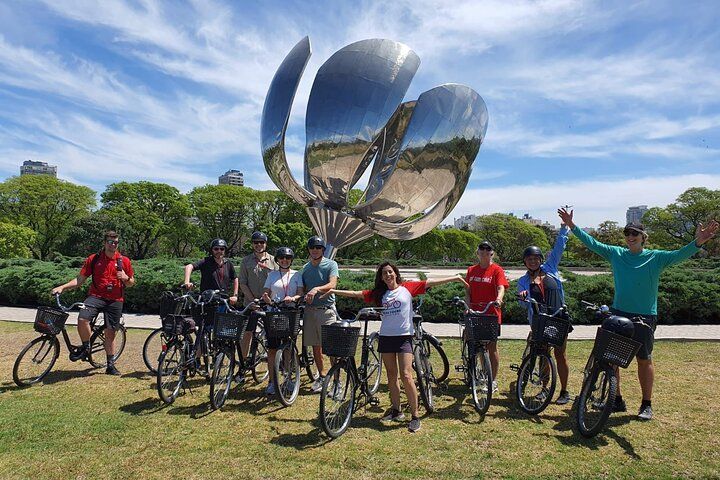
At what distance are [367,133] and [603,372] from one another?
5.37m

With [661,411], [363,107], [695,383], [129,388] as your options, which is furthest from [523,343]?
[129,388]

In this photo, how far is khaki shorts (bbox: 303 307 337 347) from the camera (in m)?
5.37

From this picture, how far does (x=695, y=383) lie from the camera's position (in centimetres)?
598

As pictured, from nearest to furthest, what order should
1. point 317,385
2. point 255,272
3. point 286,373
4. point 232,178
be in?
point 286,373 < point 317,385 < point 255,272 < point 232,178

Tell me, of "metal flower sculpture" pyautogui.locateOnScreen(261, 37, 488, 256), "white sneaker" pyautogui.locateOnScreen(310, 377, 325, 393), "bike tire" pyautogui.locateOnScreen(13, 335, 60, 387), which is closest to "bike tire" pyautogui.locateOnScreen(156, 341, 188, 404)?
"white sneaker" pyautogui.locateOnScreen(310, 377, 325, 393)

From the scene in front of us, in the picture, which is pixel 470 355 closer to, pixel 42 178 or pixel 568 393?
pixel 568 393

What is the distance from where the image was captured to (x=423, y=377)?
4918mm

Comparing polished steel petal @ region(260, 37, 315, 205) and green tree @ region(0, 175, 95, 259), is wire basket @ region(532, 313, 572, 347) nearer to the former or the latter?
polished steel petal @ region(260, 37, 315, 205)

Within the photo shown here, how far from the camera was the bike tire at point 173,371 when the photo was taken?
16.5ft

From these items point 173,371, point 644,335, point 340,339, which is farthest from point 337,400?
point 644,335

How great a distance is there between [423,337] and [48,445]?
3.79 m

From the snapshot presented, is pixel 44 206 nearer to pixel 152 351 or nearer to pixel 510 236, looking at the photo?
pixel 152 351

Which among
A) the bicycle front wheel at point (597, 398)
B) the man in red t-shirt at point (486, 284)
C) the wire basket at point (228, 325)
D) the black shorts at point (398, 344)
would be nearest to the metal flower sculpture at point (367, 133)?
the man in red t-shirt at point (486, 284)

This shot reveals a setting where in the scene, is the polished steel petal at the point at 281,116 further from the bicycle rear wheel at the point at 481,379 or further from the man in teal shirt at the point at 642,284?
the man in teal shirt at the point at 642,284
